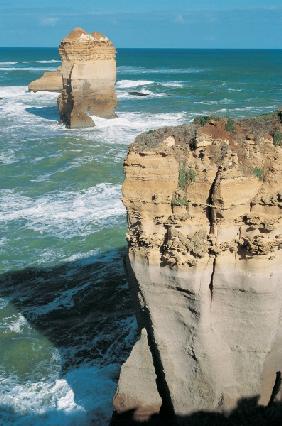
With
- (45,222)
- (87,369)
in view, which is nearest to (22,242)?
(45,222)

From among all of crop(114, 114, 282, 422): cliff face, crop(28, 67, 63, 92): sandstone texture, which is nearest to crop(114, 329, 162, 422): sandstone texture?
crop(114, 114, 282, 422): cliff face

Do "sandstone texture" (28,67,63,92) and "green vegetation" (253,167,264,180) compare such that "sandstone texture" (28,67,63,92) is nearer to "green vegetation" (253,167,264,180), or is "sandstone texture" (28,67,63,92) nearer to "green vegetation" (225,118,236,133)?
"green vegetation" (225,118,236,133)

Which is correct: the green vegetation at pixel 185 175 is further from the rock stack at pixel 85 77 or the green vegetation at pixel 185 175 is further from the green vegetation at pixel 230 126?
the rock stack at pixel 85 77

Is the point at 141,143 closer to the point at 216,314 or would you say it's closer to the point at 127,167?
the point at 127,167

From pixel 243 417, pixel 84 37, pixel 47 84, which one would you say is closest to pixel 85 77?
pixel 84 37

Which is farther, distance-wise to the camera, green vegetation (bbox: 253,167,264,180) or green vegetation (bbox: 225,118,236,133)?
green vegetation (bbox: 225,118,236,133)

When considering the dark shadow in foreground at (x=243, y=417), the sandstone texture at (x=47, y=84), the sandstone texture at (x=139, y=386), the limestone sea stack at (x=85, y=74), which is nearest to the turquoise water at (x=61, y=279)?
the sandstone texture at (x=139, y=386)

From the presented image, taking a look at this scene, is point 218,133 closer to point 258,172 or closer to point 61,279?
point 258,172
